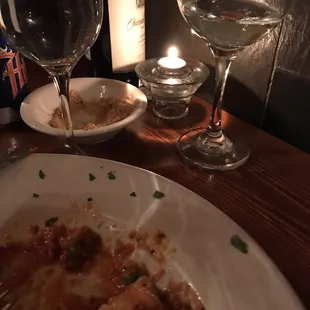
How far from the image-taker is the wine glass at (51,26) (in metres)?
0.51

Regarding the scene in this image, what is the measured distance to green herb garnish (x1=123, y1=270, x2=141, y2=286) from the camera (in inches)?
20.9

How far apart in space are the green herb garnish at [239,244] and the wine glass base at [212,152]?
0.69 feet

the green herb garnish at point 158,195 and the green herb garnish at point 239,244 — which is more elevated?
the green herb garnish at point 239,244

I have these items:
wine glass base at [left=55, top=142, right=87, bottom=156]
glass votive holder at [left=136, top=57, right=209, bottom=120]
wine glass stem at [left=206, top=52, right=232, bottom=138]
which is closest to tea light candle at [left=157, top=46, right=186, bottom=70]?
glass votive holder at [left=136, top=57, right=209, bottom=120]

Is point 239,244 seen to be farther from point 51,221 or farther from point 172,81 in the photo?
point 172,81

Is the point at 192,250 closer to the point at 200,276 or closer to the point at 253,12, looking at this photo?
the point at 200,276

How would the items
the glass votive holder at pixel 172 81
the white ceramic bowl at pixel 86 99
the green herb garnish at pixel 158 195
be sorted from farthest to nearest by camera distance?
the glass votive holder at pixel 172 81 < the white ceramic bowl at pixel 86 99 < the green herb garnish at pixel 158 195

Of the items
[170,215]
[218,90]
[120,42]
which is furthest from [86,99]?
[170,215]

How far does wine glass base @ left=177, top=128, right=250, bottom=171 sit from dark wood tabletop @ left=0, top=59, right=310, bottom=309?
1 centimetres

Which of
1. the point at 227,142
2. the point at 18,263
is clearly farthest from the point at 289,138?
the point at 18,263

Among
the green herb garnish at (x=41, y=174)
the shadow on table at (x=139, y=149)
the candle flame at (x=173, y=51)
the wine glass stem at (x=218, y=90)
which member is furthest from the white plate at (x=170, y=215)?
the candle flame at (x=173, y=51)

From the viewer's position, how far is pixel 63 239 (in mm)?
563

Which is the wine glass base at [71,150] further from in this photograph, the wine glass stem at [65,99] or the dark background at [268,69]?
the dark background at [268,69]

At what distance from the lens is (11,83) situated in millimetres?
696
